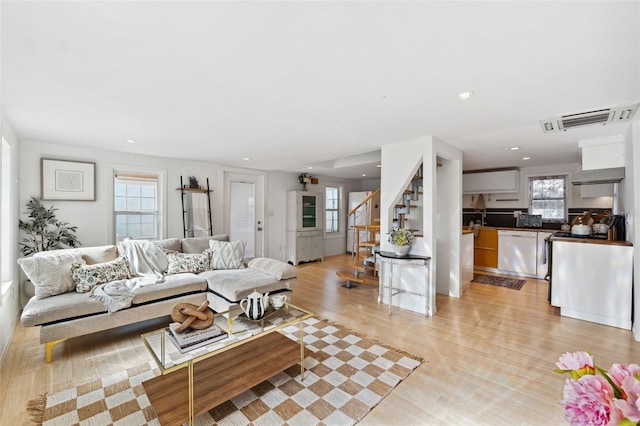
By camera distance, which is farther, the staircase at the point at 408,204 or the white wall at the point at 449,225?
the staircase at the point at 408,204

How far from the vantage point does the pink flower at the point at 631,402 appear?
484 millimetres

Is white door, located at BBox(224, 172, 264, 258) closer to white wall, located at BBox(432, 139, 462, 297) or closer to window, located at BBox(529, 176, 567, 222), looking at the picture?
white wall, located at BBox(432, 139, 462, 297)

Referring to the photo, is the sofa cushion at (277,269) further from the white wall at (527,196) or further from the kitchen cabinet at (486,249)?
the white wall at (527,196)

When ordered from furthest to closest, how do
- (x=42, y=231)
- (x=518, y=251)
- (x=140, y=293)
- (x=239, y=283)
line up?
(x=518, y=251) → (x=42, y=231) → (x=239, y=283) → (x=140, y=293)

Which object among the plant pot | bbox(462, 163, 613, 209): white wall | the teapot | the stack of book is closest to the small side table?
the plant pot

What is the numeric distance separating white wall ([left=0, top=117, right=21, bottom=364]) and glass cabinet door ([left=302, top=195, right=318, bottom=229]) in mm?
4706

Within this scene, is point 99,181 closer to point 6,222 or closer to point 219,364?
point 6,222

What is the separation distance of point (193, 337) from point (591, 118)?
12.7ft

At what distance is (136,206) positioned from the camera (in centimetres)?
450

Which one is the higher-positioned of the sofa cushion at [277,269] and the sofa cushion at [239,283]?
the sofa cushion at [277,269]

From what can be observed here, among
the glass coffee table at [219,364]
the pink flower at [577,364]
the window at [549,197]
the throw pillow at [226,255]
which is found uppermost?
the window at [549,197]

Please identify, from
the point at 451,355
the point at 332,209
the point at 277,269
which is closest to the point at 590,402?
the point at 451,355

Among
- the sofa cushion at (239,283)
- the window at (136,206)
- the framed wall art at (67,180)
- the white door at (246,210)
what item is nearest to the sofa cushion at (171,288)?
the sofa cushion at (239,283)

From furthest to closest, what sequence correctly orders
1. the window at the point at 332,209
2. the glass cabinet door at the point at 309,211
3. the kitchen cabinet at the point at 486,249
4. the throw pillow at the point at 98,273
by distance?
the window at the point at 332,209, the glass cabinet door at the point at 309,211, the kitchen cabinet at the point at 486,249, the throw pillow at the point at 98,273
